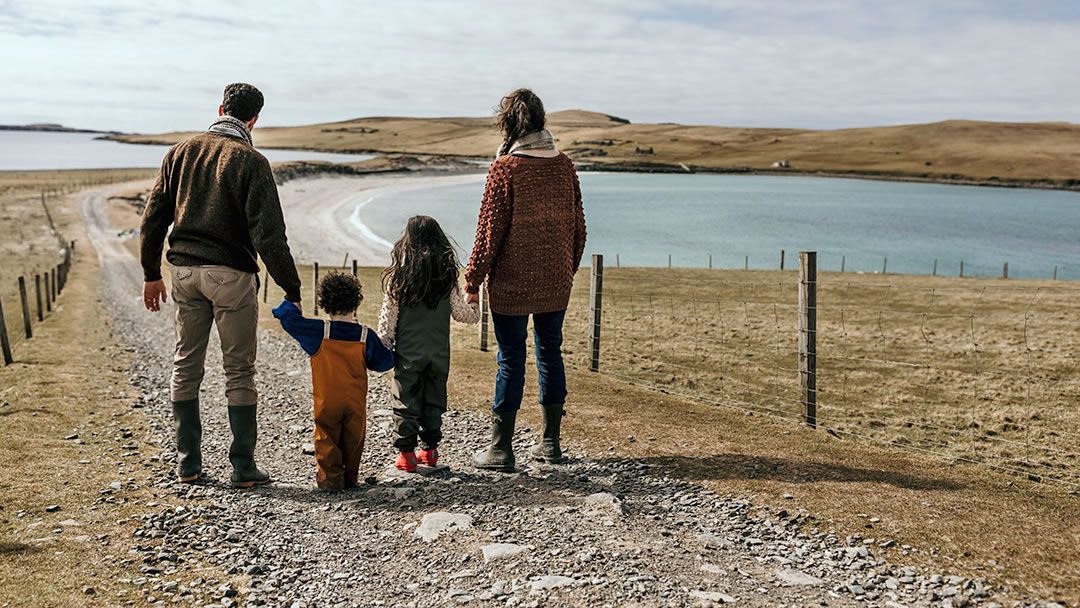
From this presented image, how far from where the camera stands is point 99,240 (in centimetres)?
4916

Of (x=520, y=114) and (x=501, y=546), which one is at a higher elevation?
(x=520, y=114)

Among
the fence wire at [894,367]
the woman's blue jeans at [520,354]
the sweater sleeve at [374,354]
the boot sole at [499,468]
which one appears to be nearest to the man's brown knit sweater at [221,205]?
the sweater sleeve at [374,354]

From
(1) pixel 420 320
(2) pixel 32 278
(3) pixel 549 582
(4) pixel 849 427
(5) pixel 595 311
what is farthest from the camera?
(2) pixel 32 278

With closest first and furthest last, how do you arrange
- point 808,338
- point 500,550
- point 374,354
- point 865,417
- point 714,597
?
point 714,597 < point 500,550 < point 374,354 < point 808,338 < point 865,417

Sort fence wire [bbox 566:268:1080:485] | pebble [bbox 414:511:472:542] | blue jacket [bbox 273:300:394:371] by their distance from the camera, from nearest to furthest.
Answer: pebble [bbox 414:511:472:542], blue jacket [bbox 273:300:394:371], fence wire [bbox 566:268:1080:485]

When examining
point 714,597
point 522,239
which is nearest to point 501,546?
point 714,597

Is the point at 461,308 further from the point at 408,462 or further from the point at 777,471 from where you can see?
the point at 777,471

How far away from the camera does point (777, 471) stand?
6.21 m

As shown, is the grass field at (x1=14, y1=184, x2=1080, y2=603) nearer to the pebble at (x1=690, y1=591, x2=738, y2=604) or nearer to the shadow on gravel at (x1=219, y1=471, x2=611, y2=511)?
the shadow on gravel at (x1=219, y1=471, x2=611, y2=511)

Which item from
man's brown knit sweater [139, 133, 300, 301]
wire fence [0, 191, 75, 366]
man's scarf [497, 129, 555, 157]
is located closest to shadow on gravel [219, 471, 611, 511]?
man's brown knit sweater [139, 133, 300, 301]

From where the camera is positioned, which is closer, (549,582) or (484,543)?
(549,582)

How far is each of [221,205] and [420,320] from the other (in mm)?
1570

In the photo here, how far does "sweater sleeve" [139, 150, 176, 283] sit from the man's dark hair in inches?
A: 19.5

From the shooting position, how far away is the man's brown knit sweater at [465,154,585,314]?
5582 mm
